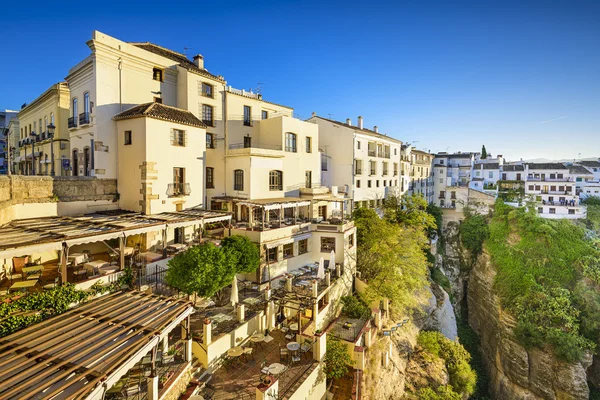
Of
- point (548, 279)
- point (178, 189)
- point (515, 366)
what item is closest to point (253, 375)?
point (178, 189)

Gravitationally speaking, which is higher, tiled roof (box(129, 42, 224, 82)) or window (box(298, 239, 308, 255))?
tiled roof (box(129, 42, 224, 82))

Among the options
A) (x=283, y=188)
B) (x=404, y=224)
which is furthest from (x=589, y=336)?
(x=283, y=188)

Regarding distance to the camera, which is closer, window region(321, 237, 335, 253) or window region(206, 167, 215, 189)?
window region(321, 237, 335, 253)

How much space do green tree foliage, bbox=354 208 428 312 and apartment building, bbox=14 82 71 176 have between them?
1081 inches

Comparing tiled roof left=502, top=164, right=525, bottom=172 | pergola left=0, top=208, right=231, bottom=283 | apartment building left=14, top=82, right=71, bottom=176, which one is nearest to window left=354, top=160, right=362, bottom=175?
pergola left=0, top=208, right=231, bottom=283

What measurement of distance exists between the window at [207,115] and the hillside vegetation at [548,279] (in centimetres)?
3806

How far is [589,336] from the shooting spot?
29516mm

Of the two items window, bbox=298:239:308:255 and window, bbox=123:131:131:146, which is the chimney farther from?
window, bbox=298:239:308:255

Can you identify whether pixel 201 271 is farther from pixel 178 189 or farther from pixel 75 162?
pixel 75 162

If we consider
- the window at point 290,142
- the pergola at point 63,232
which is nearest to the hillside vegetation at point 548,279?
the window at point 290,142

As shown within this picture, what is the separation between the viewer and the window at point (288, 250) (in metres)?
22.4

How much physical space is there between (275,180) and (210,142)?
6.97 metres

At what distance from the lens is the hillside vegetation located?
28875 mm

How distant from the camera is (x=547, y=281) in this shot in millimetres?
33000
